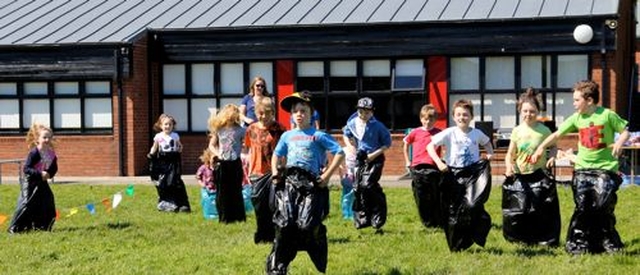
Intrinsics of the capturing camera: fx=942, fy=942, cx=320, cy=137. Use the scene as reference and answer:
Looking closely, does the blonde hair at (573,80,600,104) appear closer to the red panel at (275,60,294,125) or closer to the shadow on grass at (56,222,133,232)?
the shadow on grass at (56,222,133,232)

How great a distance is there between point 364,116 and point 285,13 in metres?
13.8

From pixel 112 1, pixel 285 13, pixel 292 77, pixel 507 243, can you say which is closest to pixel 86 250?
pixel 507 243

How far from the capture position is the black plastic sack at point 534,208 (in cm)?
943

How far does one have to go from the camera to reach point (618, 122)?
28.7 ft

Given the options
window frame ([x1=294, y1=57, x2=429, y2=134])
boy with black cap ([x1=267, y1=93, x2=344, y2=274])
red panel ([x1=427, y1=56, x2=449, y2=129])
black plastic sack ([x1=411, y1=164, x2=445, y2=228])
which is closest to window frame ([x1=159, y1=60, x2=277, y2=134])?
window frame ([x1=294, y1=57, x2=429, y2=134])

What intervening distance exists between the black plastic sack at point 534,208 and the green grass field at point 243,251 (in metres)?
0.20

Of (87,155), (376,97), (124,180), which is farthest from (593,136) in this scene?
(87,155)

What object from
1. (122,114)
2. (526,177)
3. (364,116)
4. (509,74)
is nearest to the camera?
(526,177)

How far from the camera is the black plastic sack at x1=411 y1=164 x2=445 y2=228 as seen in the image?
1121 cm

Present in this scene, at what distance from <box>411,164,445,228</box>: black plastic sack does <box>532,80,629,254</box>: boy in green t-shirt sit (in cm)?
236

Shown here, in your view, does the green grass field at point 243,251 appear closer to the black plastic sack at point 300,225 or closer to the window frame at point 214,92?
the black plastic sack at point 300,225

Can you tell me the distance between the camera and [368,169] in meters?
11.2

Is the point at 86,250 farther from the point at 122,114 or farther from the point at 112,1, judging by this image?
the point at 112,1

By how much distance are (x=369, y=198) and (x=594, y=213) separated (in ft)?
10.1
